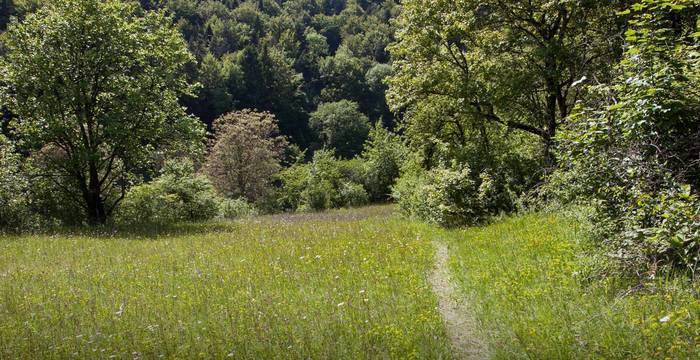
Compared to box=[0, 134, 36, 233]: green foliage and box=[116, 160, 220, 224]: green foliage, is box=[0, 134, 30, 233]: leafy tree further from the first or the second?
box=[116, 160, 220, 224]: green foliage

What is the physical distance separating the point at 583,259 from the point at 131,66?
20879mm

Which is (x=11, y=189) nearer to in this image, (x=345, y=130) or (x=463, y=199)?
(x=463, y=199)

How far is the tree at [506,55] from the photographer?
Answer: 14.9 meters

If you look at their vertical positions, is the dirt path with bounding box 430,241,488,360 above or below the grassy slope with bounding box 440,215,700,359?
below

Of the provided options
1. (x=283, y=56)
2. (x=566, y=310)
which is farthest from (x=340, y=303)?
(x=283, y=56)

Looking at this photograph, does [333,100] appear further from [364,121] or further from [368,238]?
[368,238]

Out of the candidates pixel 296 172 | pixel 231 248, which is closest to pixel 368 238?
pixel 231 248

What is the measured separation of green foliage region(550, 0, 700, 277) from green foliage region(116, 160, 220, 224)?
66.1ft

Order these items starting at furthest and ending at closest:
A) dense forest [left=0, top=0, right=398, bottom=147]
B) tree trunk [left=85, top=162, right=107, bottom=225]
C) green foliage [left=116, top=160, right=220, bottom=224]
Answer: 1. dense forest [left=0, top=0, right=398, bottom=147]
2. green foliage [left=116, top=160, right=220, bottom=224]
3. tree trunk [left=85, top=162, right=107, bottom=225]

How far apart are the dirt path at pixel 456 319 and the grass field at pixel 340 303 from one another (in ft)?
0.46

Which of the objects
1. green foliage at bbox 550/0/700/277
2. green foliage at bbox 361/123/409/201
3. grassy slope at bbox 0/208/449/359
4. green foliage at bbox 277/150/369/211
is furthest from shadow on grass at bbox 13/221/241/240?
green foliage at bbox 361/123/409/201

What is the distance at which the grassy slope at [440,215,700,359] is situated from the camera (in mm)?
4453

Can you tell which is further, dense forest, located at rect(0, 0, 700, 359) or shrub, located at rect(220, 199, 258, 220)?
shrub, located at rect(220, 199, 258, 220)

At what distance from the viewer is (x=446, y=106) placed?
771 inches
